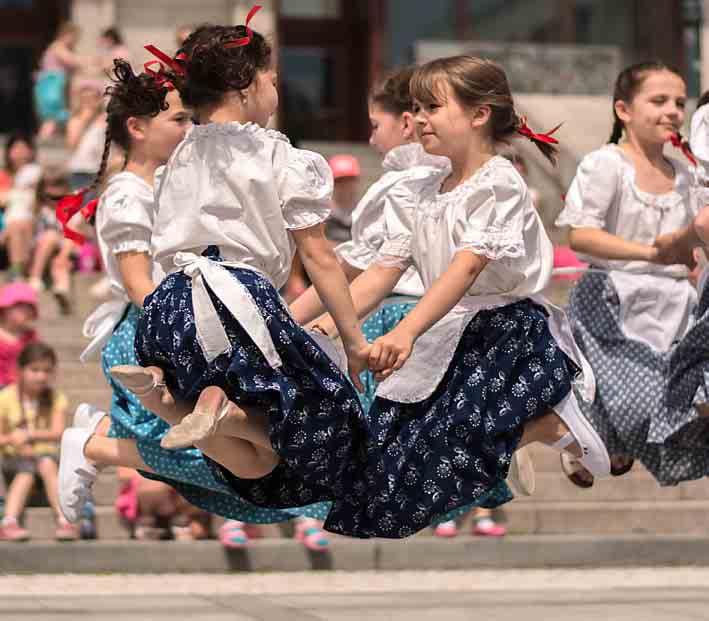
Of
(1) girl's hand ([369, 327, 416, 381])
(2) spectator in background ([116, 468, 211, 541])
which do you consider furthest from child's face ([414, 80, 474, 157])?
(2) spectator in background ([116, 468, 211, 541])

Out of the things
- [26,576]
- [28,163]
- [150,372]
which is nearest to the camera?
[150,372]

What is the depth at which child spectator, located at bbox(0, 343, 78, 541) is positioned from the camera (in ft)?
27.0

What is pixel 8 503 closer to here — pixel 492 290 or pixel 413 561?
pixel 413 561

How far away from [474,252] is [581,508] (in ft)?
12.3

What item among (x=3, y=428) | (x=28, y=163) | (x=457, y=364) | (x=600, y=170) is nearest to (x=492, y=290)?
(x=457, y=364)

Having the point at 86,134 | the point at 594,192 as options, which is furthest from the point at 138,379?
the point at 86,134

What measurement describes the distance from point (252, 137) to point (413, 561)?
349 cm

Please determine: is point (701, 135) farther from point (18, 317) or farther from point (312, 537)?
point (18, 317)

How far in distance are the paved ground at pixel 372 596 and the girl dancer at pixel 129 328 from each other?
41 centimetres

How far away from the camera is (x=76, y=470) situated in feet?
21.7

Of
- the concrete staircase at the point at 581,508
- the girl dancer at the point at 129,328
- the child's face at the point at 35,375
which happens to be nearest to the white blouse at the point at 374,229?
the girl dancer at the point at 129,328

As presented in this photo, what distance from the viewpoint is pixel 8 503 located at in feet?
26.7

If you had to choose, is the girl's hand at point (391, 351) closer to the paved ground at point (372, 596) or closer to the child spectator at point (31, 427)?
the paved ground at point (372, 596)

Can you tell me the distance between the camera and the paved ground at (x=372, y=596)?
238 inches
